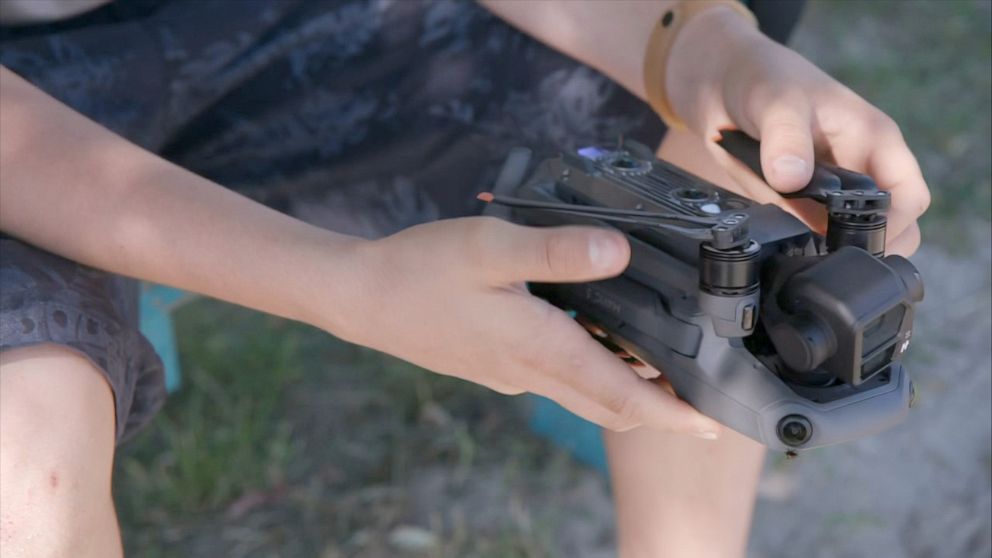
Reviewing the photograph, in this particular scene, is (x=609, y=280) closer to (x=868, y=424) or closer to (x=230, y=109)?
(x=868, y=424)

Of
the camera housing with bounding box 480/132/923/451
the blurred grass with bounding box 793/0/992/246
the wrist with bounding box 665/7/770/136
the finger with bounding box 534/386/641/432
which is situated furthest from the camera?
the blurred grass with bounding box 793/0/992/246

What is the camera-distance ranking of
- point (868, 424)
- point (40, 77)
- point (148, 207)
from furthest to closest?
point (40, 77) < point (148, 207) < point (868, 424)

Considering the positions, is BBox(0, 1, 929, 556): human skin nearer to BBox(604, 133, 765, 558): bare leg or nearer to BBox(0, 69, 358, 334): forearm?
BBox(0, 69, 358, 334): forearm

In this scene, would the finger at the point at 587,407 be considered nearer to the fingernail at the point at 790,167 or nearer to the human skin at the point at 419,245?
the human skin at the point at 419,245

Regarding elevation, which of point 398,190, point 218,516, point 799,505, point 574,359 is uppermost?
point 574,359

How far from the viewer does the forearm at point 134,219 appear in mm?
746

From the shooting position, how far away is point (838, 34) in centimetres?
222

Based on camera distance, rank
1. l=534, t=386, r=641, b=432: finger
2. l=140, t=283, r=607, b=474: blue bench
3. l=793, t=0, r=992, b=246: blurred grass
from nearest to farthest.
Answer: l=534, t=386, r=641, b=432: finger → l=140, t=283, r=607, b=474: blue bench → l=793, t=0, r=992, b=246: blurred grass

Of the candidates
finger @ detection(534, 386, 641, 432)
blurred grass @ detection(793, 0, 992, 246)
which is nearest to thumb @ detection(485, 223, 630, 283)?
finger @ detection(534, 386, 641, 432)

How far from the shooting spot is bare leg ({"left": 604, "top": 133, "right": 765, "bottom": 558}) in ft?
3.16

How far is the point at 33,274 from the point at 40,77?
8.5 inches

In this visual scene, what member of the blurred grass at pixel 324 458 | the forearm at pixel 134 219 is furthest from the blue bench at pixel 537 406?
the forearm at pixel 134 219

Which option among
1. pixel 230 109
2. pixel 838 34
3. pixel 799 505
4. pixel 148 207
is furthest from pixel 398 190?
pixel 838 34

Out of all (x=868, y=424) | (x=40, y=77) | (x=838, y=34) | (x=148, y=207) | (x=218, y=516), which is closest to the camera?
(x=868, y=424)
